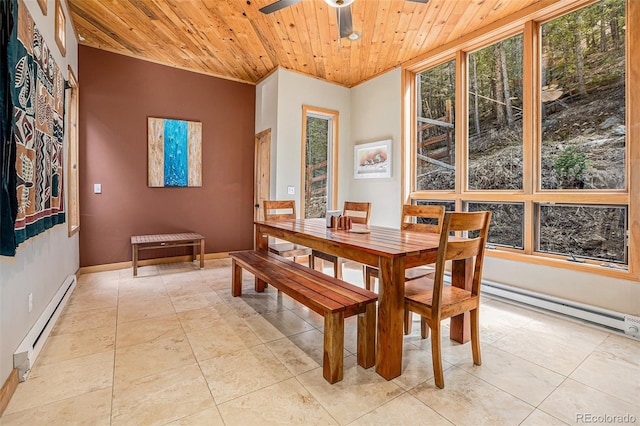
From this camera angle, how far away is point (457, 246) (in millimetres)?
1844

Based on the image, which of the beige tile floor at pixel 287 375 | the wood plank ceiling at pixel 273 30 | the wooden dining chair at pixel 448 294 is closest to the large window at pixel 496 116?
the wood plank ceiling at pixel 273 30

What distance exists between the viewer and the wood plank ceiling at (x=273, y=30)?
322 cm

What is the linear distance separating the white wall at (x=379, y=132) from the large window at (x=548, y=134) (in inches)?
24.3

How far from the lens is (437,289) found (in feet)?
5.83

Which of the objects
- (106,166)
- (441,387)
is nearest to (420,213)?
(441,387)

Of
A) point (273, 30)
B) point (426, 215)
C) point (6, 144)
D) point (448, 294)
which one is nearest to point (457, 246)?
point (448, 294)

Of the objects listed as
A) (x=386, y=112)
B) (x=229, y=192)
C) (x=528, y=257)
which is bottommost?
(x=528, y=257)

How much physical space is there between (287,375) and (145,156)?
398 cm

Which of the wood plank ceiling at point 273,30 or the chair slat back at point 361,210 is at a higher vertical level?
the wood plank ceiling at point 273,30

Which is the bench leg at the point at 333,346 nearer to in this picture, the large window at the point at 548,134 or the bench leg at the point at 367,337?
the bench leg at the point at 367,337

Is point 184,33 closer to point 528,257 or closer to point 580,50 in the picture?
point 580,50

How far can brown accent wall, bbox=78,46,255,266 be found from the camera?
423 cm

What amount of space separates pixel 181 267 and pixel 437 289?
12.7ft

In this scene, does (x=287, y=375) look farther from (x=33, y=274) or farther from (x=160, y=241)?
(x=160, y=241)
